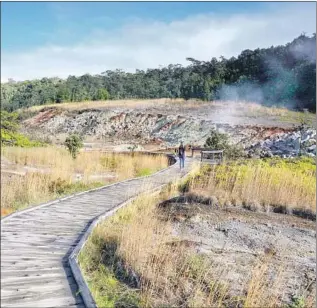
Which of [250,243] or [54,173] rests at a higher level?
[54,173]

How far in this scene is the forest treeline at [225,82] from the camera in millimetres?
34006

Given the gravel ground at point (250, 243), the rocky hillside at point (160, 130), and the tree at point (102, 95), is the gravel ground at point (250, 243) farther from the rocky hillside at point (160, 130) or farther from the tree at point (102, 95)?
the tree at point (102, 95)

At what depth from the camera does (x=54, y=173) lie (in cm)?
718

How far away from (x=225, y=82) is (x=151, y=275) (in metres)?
37.6

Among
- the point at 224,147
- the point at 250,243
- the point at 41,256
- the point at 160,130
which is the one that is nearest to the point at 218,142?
the point at 224,147

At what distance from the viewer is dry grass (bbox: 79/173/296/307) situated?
14.0 feet

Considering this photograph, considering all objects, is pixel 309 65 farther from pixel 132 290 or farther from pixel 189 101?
pixel 132 290

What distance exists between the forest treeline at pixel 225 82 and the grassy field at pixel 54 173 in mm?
16574

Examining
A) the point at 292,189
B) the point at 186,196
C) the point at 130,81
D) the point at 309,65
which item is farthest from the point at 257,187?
the point at 130,81

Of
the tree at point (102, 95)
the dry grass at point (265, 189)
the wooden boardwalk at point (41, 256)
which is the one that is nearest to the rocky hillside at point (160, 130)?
the tree at point (102, 95)

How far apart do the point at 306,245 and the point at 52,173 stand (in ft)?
13.7

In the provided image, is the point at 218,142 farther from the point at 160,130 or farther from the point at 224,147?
the point at 160,130

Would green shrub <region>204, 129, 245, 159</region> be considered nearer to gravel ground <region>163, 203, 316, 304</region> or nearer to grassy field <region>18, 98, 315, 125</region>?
gravel ground <region>163, 203, 316, 304</region>

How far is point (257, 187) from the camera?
10.5m
